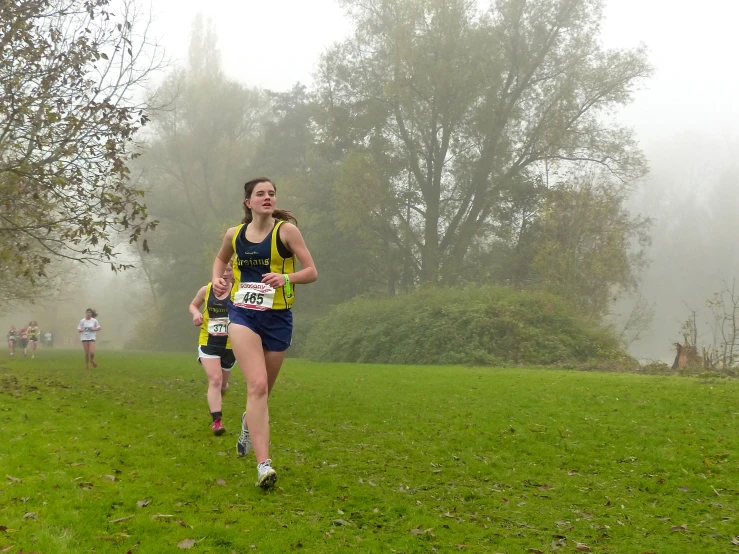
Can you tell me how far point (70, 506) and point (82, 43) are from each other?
39.7 ft

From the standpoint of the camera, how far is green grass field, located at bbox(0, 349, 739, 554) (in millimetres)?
5258

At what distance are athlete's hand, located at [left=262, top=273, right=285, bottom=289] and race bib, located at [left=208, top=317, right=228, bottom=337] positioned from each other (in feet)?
11.1

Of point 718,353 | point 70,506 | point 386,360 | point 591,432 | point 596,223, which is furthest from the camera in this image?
point 596,223

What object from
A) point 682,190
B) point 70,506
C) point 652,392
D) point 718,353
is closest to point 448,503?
point 70,506

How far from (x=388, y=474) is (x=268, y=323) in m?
2.54

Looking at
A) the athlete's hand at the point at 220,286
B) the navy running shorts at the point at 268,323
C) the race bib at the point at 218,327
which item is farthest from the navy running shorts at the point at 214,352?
the navy running shorts at the point at 268,323

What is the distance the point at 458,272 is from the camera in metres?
37.0

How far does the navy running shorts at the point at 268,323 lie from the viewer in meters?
6.19

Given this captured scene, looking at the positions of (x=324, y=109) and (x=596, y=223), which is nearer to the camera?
(x=596, y=223)

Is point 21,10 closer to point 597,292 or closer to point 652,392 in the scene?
point 652,392

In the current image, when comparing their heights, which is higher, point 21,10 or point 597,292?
point 21,10

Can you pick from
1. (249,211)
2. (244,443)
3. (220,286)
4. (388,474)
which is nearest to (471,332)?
(388,474)

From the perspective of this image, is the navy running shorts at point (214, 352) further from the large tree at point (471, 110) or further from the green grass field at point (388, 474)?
the large tree at point (471, 110)

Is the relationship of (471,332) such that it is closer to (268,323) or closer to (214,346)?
(214,346)
